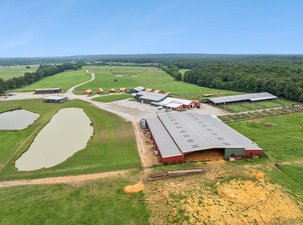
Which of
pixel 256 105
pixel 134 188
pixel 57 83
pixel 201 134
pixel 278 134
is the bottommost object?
pixel 256 105

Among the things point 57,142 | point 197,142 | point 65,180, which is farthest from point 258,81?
point 65,180

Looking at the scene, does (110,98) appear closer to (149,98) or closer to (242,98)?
(149,98)

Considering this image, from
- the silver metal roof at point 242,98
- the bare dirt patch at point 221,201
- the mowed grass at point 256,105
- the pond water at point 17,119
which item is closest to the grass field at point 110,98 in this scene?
the pond water at point 17,119

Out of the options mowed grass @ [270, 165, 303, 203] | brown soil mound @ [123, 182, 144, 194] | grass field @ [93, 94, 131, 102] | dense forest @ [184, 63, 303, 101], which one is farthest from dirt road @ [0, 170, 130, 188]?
dense forest @ [184, 63, 303, 101]

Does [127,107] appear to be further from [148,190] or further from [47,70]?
[47,70]

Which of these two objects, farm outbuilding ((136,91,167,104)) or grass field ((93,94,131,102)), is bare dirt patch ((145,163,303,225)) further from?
grass field ((93,94,131,102))

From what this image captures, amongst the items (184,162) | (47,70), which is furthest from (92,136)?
(47,70)
